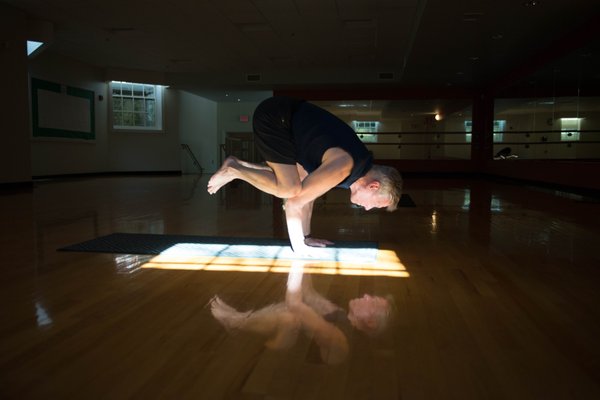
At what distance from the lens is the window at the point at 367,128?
14.8m

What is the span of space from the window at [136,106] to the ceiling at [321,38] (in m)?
0.98

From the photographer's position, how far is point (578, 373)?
4.02 ft

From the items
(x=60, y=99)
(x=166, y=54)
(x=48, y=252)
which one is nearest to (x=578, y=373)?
(x=48, y=252)

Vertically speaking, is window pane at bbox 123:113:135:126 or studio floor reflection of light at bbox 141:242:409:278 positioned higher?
window pane at bbox 123:113:135:126

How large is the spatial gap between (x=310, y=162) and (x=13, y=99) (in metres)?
7.67

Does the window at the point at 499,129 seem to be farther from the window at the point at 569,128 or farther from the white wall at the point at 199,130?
the white wall at the point at 199,130

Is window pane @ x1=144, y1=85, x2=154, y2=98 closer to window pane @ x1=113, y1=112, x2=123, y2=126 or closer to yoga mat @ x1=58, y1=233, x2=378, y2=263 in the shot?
window pane @ x1=113, y1=112, x2=123, y2=126

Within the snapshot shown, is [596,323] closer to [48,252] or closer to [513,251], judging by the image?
[513,251]

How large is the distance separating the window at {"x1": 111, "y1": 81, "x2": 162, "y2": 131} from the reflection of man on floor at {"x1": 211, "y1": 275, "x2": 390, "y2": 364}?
1384 cm

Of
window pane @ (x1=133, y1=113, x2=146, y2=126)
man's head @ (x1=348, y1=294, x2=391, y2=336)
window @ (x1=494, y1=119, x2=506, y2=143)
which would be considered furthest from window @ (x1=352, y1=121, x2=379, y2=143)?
man's head @ (x1=348, y1=294, x2=391, y2=336)

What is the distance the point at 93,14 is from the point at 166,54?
313 centimetres

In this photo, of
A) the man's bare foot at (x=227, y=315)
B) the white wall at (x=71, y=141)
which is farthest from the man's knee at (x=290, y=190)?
the white wall at (x=71, y=141)

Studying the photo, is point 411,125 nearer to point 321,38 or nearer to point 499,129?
point 499,129

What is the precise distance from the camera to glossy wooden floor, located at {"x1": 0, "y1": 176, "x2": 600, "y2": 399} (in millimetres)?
1143
